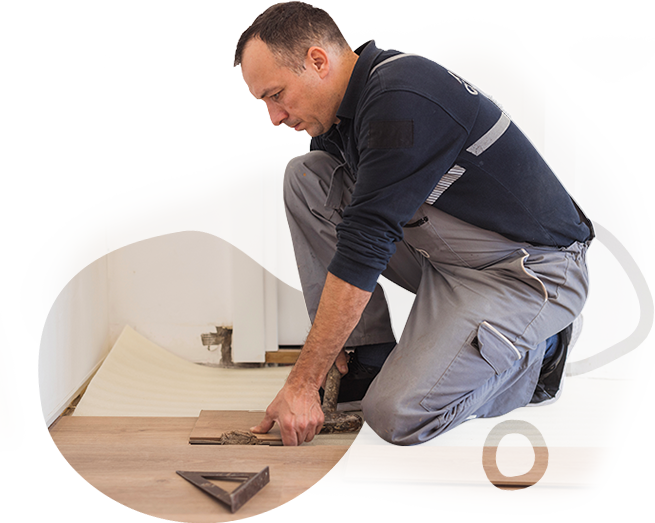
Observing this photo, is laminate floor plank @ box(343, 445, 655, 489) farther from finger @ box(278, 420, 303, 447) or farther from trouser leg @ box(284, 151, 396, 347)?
trouser leg @ box(284, 151, 396, 347)

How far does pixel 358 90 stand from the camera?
1.31 m

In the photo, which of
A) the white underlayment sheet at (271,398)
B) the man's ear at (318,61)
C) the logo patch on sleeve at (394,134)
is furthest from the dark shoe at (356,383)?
the man's ear at (318,61)

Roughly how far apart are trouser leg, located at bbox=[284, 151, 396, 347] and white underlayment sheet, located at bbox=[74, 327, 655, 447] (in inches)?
12.8

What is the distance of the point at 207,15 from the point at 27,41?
63 cm

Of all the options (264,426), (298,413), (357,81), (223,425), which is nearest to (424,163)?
(357,81)

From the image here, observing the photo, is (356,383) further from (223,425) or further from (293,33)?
(293,33)

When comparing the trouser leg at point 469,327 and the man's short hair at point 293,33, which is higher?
the man's short hair at point 293,33

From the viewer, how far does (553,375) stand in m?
1.63

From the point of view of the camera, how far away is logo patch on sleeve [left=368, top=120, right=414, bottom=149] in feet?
3.88

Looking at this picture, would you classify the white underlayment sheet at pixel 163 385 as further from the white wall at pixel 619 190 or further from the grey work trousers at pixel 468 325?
the white wall at pixel 619 190

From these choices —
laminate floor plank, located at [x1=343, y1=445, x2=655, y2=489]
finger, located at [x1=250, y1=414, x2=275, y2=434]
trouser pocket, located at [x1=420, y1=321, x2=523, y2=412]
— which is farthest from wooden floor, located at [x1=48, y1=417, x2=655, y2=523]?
trouser pocket, located at [x1=420, y1=321, x2=523, y2=412]

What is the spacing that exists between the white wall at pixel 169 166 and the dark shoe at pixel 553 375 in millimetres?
1042

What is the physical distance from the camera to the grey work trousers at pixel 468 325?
1374 millimetres

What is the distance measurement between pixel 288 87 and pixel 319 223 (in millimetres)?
474
